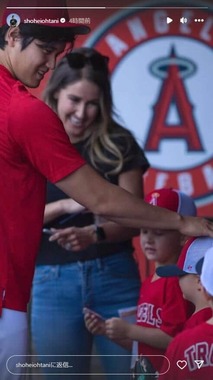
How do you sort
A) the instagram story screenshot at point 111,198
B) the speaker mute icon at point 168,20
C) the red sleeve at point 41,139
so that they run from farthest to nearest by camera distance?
the speaker mute icon at point 168,20, the instagram story screenshot at point 111,198, the red sleeve at point 41,139

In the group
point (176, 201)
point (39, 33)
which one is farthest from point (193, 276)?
point (39, 33)

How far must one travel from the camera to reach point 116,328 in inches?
145

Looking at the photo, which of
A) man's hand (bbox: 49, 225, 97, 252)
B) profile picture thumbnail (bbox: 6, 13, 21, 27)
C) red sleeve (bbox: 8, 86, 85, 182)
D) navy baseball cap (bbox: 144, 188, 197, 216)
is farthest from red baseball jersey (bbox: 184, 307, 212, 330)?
profile picture thumbnail (bbox: 6, 13, 21, 27)

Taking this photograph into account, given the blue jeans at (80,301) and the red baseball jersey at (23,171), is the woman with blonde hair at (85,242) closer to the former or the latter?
the blue jeans at (80,301)

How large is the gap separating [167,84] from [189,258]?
0.65 meters

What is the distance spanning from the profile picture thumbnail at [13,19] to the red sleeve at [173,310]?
1104 mm

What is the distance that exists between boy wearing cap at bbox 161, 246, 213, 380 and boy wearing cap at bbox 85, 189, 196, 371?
67 mm

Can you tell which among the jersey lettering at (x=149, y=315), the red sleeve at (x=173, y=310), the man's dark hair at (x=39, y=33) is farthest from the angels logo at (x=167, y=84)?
the jersey lettering at (x=149, y=315)

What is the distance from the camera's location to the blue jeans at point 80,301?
3.67 m

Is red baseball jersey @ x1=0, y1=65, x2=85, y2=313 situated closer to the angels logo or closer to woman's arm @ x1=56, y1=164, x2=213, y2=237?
woman's arm @ x1=56, y1=164, x2=213, y2=237

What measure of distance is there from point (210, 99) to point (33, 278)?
0.94 m

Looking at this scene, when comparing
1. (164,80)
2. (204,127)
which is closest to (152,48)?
(164,80)

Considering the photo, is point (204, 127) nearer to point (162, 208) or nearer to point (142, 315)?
point (162, 208)

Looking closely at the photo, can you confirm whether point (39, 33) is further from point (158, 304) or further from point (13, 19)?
point (158, 304)
